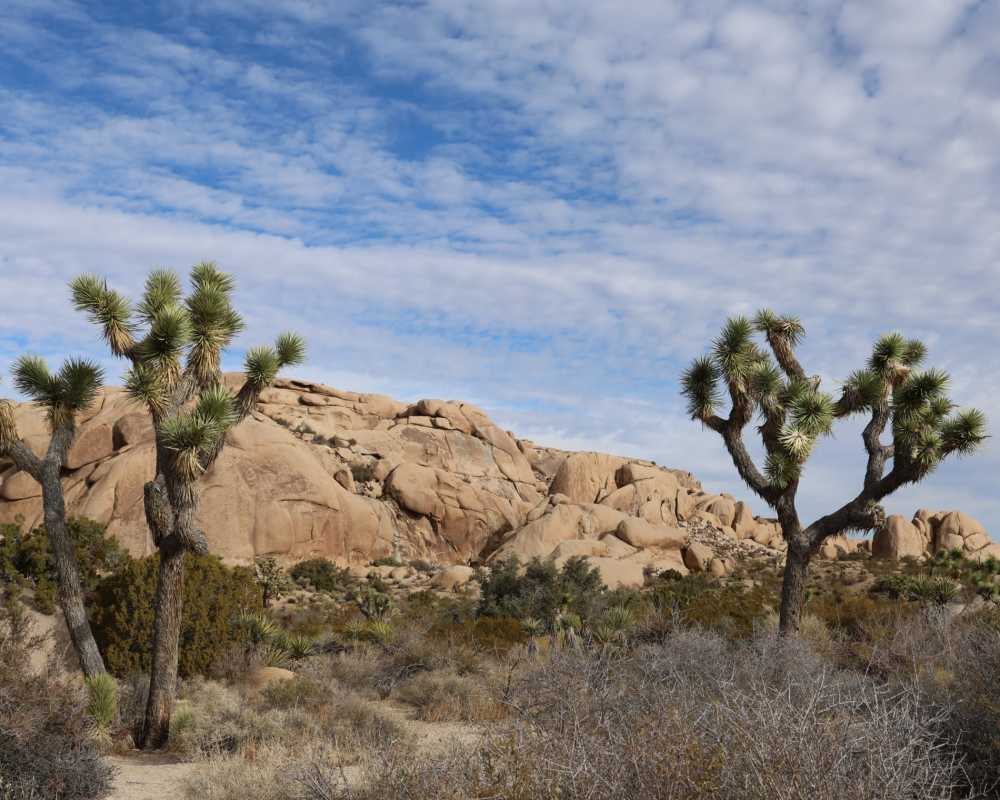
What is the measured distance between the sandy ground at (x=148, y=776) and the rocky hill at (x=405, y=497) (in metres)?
20.8

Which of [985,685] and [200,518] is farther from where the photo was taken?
[200,518]

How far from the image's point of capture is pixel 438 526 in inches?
1747

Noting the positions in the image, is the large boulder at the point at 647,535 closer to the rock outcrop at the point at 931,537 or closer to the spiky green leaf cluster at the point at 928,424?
the rock outcrop at the point at 931,537

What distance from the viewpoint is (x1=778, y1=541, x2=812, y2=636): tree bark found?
1684cm

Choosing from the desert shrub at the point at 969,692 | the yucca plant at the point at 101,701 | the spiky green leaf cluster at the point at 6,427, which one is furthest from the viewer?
the spiky green leaf cluster at the point at 6,427

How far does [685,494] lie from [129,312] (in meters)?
44.9

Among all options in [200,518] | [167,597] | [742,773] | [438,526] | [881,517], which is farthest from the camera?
[438,526]

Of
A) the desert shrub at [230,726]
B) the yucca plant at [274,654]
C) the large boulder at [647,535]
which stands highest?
the large boulder at [647,535]

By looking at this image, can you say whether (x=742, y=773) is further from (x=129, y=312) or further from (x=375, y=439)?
(x=375, y=439)

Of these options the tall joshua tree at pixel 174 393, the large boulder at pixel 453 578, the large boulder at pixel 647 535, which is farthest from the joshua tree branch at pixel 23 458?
the large boulder at pixel 647 535

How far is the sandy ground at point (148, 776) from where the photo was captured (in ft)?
29.7

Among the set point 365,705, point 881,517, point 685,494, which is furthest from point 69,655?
point 685,494

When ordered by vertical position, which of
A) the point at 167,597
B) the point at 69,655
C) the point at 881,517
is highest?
the point at 881,517

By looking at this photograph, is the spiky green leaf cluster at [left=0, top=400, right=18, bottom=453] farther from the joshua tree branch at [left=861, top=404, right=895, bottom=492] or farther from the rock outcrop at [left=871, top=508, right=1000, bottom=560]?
the rock outcrop at [left=871, top=508, right=1000, bottom=560]
